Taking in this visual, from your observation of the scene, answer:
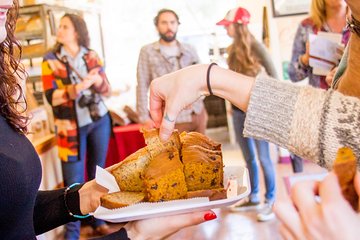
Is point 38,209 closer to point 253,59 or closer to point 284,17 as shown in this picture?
point 253,59

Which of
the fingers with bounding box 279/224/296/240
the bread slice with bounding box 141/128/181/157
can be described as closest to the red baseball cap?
the bread slice with bounding box 141/128/181/157

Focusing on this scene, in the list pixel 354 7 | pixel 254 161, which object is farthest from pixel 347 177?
pixel 254 161

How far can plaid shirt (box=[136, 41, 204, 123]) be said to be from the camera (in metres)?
2.80

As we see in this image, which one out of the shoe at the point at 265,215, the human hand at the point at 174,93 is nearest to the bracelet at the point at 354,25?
the human hand at the point at 174,93

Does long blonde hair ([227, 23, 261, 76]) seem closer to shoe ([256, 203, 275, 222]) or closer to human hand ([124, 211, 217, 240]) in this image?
shoe ([256, 203, 275, 222])

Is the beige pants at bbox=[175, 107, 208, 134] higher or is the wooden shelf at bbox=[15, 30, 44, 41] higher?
the wooden shelf at bbox=[15, 30, 44, 41]

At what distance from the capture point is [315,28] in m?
2.31

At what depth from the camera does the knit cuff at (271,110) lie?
27.3 inches

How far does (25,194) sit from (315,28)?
1.76 meters

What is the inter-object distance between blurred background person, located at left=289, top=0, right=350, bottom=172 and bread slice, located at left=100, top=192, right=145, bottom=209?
136 centimetres

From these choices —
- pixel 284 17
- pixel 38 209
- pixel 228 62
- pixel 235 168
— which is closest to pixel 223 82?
pixel 235 168

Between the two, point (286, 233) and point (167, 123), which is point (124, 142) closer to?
point (167, 123)

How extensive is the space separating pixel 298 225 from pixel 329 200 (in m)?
0.05

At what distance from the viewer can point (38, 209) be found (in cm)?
118
